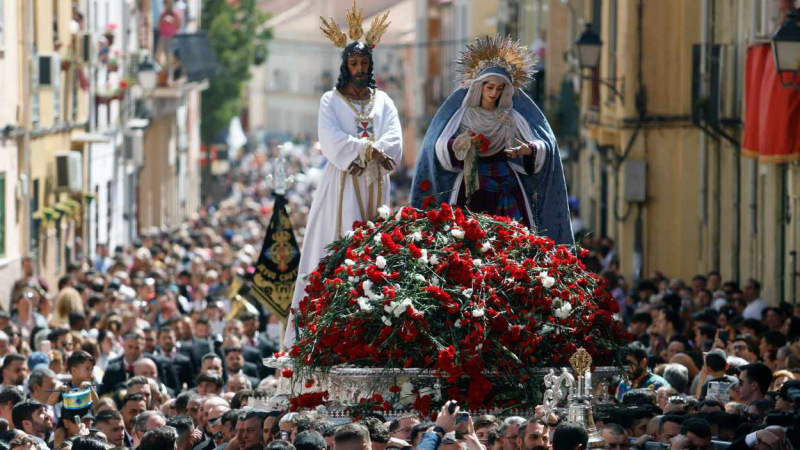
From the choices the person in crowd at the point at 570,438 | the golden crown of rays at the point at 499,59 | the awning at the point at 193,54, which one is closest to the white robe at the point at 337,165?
the golden crown of rays at the point at 499,59

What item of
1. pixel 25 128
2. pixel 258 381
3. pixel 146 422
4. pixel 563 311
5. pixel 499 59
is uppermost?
pixel 499 59

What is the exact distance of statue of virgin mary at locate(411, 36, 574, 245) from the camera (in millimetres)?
10883

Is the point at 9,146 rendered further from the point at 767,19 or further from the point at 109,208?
the point at 109,208

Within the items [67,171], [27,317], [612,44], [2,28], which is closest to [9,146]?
[2,28]

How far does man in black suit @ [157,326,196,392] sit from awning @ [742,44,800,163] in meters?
6.11

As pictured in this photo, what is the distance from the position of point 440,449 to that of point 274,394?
10.6 feet

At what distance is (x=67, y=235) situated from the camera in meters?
31.7

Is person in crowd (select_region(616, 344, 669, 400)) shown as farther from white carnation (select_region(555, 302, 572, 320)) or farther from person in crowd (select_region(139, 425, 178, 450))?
person in crowd (select_region(139, 425, 178, 450))

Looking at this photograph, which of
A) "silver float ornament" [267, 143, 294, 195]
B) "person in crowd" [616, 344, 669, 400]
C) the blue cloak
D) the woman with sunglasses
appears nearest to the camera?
the blue cloak

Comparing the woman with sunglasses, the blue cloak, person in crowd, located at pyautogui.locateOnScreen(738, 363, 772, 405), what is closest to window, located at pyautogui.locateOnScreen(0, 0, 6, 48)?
the woman with sunglasses

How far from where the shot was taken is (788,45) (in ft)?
52.3

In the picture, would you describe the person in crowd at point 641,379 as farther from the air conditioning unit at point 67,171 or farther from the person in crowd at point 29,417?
the air conditioning unit at point 67,171

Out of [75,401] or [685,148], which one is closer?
[75,401]

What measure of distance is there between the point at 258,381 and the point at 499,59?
4.03 metres
